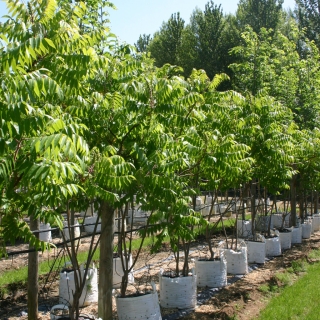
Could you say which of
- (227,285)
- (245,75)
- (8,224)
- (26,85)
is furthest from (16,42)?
(245,75)

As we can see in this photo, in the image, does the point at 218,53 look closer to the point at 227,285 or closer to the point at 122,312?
the point at 227,285

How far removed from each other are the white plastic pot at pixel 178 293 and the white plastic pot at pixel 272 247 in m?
4.86

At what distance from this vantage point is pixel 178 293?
7.34m

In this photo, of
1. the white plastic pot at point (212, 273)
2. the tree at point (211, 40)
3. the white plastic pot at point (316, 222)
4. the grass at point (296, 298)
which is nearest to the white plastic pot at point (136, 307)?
the grass at point (296, 298)

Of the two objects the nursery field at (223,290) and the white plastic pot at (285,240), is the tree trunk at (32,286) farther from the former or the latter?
the white plastic pot at (285,240)

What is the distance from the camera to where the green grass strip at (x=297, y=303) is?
7.11 metres

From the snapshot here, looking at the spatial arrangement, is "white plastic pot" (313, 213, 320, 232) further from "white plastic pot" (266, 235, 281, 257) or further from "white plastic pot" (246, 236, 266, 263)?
"white plastic pot" (246, 236, 266, 263)

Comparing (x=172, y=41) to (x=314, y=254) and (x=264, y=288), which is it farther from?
(x=264, y=288)

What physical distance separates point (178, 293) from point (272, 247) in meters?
5.17

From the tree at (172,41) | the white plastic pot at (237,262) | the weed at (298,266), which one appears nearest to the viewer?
the white plastic pot at (237,262)

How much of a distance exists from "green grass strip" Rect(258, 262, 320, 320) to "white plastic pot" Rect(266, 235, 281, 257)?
2348 millimetres

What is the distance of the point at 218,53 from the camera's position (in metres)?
30.7

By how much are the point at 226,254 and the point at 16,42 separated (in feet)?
25.4

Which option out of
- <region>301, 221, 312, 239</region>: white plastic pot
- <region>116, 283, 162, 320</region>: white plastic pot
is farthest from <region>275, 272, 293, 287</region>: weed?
<region>301, 221, 312, 239</region>: white plastic pot
